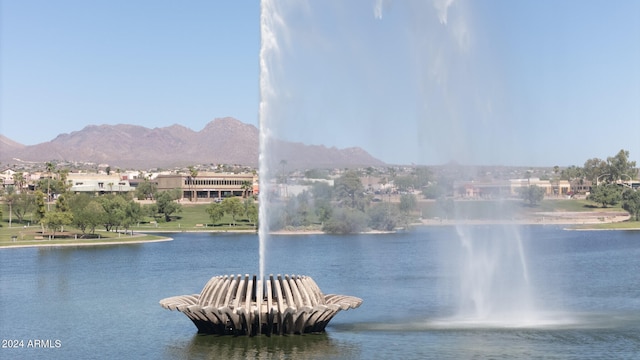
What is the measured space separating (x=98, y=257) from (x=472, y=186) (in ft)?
161

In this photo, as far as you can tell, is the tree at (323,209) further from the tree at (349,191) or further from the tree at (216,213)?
the tree at (216,213)

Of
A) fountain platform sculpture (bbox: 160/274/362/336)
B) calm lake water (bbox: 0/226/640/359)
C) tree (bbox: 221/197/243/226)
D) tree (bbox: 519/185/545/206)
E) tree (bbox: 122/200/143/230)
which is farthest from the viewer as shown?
tree (bbox: 519/185/545/206)

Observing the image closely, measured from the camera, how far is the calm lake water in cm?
3750

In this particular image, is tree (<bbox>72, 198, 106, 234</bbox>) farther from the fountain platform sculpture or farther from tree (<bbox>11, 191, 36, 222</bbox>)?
the fountain platform sculpture

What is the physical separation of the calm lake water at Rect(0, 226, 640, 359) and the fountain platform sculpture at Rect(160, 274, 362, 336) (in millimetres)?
521

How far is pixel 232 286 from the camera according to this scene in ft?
126

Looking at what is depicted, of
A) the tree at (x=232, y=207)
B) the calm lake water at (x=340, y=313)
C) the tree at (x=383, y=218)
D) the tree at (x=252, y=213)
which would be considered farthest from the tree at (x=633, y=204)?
the tree at (x=232, y=207)

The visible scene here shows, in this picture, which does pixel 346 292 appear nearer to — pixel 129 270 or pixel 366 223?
pixel 129 270

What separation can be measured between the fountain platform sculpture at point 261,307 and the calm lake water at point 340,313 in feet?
1.71

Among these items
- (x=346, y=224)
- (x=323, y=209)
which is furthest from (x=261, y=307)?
(x=323, y=209)

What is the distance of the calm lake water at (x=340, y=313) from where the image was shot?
37.5 m

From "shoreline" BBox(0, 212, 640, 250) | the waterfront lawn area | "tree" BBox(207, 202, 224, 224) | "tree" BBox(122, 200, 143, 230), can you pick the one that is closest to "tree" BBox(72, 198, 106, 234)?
"shoreline" BBox(0, 212, 640, 250)

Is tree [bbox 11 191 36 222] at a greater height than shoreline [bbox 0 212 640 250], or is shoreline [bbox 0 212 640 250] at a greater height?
tree [bbox 11 191 36 222]

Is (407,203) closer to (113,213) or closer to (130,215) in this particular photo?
(130,215)
